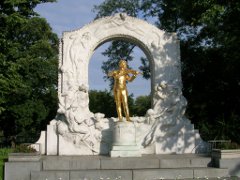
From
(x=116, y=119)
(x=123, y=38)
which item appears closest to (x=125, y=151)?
(x=116, y=119)

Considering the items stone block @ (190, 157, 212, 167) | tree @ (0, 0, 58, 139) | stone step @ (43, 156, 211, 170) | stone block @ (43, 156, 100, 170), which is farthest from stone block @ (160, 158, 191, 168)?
tree @ (0, 0, 58, 139)

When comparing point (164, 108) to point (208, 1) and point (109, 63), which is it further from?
point (109, 63)

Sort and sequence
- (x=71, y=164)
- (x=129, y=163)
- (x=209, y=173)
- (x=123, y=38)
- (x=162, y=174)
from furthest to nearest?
(x=123, y=38) < (x=129, y=163) < (x=71, y=164) < (x=209, y=173) < (x=162, y=174)

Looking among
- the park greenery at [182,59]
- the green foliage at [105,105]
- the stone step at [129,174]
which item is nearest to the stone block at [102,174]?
the stone step at [129,174]

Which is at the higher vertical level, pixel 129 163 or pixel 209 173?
pixel 129 163

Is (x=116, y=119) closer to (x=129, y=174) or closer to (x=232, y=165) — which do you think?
(x=129, y=174)

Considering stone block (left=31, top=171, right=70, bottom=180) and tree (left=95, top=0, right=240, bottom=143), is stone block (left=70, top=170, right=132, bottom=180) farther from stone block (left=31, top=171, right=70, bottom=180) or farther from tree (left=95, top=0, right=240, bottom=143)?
tree (left=95, top=0, right=240, bottom=143)

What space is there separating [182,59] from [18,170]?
10.9 metres

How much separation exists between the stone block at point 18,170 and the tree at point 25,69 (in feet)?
15.1

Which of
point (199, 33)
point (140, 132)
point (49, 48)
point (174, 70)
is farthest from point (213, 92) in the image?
point (49, 48)

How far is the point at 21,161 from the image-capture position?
10.9 metres

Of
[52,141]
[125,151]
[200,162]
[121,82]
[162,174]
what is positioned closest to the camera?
[162,174]

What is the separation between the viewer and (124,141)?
1306 centimetres

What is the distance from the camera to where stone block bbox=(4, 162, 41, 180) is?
35.3 ft
